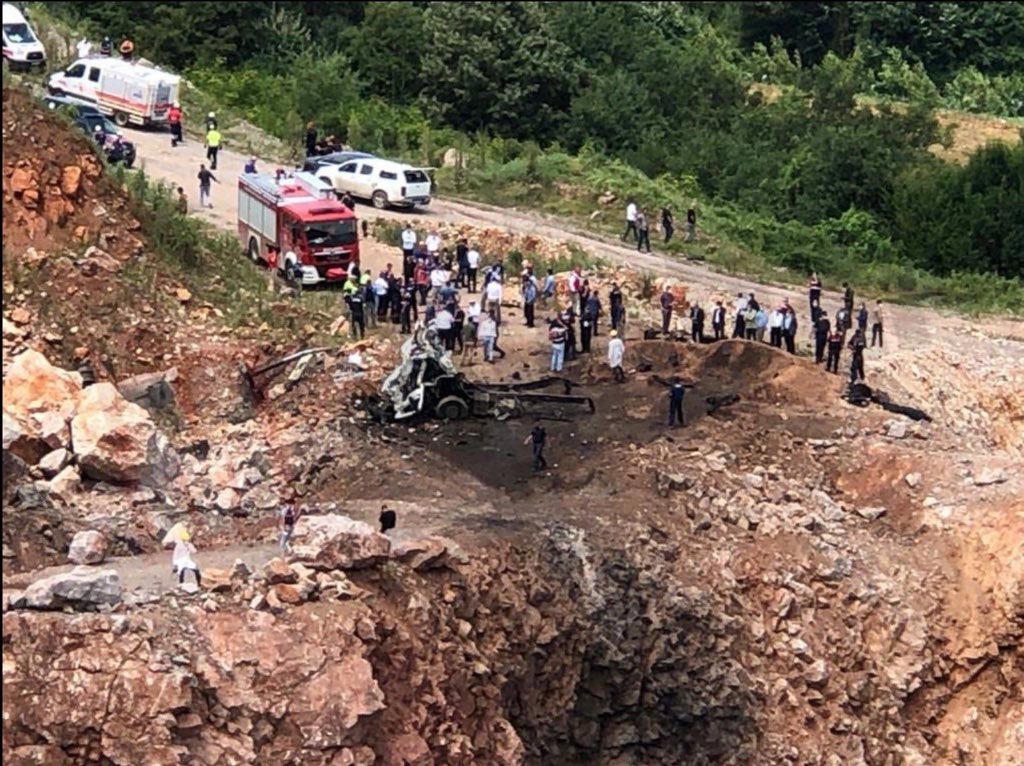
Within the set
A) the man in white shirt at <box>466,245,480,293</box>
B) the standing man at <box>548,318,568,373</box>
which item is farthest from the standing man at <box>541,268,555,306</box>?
the standing man at <box>548,318,568,373</box>

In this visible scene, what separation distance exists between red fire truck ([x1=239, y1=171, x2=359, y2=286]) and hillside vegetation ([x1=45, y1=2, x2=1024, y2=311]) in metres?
12.7

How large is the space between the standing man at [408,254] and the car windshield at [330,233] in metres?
1.54

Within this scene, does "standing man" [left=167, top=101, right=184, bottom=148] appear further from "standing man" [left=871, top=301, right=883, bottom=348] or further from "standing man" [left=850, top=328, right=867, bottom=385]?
"standing man" [left=850, top=328, right=867, bottom=385]

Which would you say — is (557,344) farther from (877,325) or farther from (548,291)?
(877,325)

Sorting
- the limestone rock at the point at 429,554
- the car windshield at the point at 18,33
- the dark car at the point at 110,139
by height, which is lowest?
the limestone rock at the point at 429,554

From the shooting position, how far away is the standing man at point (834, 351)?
43.4 m

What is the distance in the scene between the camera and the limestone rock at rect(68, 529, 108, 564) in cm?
3080

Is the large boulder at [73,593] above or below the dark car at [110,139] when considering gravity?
below

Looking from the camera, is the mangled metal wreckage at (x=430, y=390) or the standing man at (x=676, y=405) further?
the standing man at (x=676, y=405)

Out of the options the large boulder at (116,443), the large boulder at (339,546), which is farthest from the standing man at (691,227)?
the large boulder at (339,546)

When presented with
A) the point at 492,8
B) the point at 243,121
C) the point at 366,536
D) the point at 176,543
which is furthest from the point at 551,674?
the point at 492,8

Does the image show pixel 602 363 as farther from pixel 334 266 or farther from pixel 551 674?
pixel 551 674

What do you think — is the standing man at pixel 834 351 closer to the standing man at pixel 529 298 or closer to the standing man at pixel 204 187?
the standing man at pixel 529 298

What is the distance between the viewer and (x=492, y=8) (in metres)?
68.3
